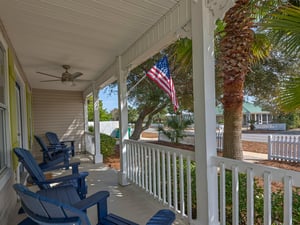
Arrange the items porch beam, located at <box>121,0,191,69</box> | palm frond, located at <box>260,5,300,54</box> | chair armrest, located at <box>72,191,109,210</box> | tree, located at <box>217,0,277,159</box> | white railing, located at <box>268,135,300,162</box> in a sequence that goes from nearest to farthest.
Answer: palm frond, located at <box>260,5,300,54</box> < chair armrest, located at <box>72,191,109,210</box> < porch beam, located at <box>121,0,191,69</box> < tree, located at <box>217,0,277,159</box> < white railing, located at <box>268,135,300,162</box>

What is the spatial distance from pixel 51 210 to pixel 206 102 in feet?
5.26

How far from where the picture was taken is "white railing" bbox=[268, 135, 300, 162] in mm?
7211

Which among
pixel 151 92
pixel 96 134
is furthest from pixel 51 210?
pixel 151 92

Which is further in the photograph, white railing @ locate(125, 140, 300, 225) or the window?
the window

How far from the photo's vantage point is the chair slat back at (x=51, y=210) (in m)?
1.33

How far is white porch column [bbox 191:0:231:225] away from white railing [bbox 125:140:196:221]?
34cm

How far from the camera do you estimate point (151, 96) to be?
26.1 ft

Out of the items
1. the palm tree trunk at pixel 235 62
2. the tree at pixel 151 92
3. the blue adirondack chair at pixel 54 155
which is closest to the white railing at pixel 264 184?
the palm tree trunk at pixel 235 62

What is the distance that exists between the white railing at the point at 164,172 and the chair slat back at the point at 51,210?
151cm

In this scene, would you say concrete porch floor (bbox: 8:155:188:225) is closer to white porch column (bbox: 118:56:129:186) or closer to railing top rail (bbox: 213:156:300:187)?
white porch column (bbox: 118:56:129:186)

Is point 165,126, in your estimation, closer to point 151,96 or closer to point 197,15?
point 151,96

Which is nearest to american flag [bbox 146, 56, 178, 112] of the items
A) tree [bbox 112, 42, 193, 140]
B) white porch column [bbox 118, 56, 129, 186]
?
white porch column [bbox 118, 56, 129, 186]

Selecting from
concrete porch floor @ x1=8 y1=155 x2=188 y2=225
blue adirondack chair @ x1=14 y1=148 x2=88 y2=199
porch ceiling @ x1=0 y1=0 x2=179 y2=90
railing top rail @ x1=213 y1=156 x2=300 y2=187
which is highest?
porch ceiling @ x1=0 y1=0 x2=179 y2=90

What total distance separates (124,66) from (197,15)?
2.29 metres
